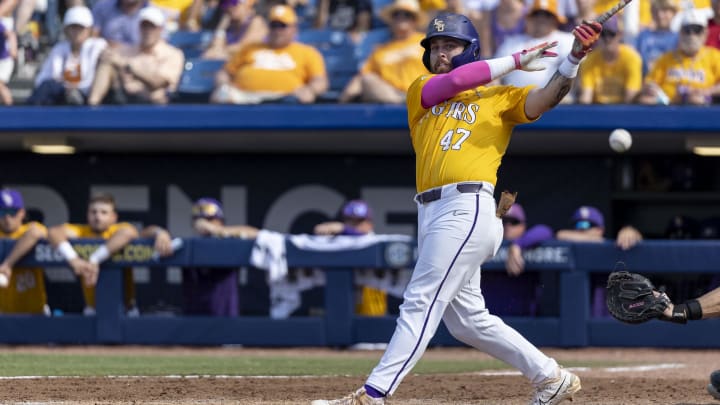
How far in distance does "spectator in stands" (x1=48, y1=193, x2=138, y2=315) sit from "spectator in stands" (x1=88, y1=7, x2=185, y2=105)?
3.05 feet

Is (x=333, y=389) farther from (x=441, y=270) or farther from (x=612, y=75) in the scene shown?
(x=612, y=75)

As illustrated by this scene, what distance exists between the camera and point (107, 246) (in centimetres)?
920

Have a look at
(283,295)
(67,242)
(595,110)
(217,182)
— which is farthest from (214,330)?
(595,110)

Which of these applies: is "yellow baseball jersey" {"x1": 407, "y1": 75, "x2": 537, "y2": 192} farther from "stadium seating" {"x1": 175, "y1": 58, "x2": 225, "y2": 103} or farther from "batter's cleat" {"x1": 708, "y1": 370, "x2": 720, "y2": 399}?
"stadium seating" {"x1": 175, "y1": 58, "x2": 225, "y2": 103}

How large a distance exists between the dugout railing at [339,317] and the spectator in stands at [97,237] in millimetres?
80

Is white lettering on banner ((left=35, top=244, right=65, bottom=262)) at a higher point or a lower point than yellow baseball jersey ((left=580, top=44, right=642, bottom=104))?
lower

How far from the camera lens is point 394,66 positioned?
32.3ft

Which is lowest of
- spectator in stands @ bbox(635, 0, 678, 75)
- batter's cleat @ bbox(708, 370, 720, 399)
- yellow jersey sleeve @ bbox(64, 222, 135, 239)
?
batter's cleat @ bbox(708, 370, 720, 399)

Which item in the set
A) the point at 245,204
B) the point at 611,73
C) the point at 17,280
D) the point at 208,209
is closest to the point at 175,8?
the point at 245,204

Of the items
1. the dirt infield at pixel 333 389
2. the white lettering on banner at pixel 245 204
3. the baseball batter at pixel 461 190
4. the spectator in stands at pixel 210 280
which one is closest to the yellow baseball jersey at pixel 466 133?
the baseball batter at pixel 461 190

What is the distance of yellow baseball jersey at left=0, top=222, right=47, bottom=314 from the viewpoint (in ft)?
31.2

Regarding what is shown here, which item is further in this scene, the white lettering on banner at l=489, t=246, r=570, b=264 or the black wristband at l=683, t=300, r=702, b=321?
the white lettering on banner at l=489, t=246, r=570, b=264

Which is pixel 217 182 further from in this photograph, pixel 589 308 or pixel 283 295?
pixel 589 308

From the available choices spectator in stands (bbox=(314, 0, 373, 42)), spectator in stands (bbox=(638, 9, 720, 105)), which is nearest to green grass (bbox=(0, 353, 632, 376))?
spectator in stands (bbox=(638, 9, 720, 105))
